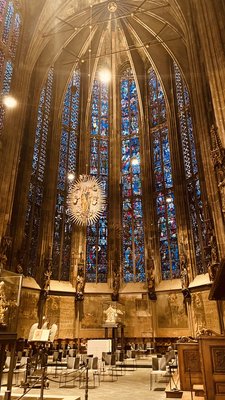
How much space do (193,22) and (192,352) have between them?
55.7ft

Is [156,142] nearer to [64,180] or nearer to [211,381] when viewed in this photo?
[64,180]

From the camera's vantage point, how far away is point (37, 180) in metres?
20.0

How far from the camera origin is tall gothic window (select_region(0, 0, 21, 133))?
16.7m

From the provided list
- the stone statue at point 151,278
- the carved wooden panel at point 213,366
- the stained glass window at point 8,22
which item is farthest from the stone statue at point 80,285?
→ the carved wooden panel at point 213,366

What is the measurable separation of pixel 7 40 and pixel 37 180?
8.05 metres

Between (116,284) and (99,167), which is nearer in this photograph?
(116,284)

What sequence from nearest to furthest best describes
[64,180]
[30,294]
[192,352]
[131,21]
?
[192,352] → [30,294] → [64,180] → [131,21]

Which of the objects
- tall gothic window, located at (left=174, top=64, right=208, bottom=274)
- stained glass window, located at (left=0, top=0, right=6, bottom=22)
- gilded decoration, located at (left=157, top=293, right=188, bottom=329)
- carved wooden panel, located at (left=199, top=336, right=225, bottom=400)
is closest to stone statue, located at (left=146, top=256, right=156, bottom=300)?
gilded decoration, located at (left=157, top=293, right=188, bottom=329)

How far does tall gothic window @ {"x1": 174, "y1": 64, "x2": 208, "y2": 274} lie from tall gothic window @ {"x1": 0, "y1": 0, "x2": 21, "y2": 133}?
36.1 ft

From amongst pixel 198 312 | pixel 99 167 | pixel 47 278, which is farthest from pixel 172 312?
pixel 99 167

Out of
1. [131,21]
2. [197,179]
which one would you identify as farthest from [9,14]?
[197,179]

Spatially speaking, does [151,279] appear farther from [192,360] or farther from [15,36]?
[15,36]

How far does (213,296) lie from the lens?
22.5 feet

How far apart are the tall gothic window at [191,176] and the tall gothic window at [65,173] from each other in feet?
25.5
